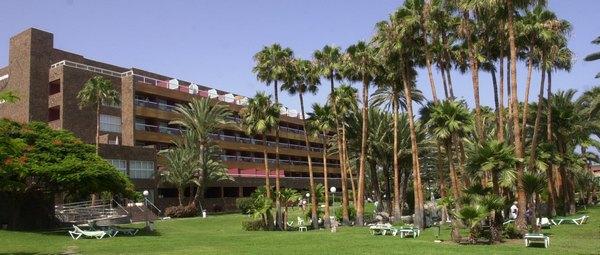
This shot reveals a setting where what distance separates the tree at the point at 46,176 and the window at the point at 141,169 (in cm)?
2084

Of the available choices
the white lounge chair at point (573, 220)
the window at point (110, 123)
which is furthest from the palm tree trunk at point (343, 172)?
the window at point (110, 123)

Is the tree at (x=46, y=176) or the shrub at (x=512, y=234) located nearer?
the shrub at (x=512, y=234)

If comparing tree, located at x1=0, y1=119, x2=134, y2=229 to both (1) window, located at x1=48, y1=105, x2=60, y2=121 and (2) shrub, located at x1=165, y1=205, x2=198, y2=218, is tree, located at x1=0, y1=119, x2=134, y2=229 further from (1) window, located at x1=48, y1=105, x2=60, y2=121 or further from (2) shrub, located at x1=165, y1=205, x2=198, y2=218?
(1) window, located at x1=48, y1=105, x2=60, y2=121

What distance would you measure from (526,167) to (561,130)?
1453 centimetres

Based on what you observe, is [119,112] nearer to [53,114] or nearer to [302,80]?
[53,114]

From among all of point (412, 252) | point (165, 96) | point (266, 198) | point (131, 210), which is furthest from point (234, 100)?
point (412, 252)

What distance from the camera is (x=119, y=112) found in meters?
70.3

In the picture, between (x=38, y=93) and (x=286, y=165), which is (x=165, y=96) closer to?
(x=38, y=93)

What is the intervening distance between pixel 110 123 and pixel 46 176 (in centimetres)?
3525

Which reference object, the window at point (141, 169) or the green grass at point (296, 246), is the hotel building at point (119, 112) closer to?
the window at point (141, 169)

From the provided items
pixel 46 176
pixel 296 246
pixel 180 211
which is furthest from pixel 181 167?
pixel 296 246

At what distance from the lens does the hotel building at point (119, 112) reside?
63.4 m

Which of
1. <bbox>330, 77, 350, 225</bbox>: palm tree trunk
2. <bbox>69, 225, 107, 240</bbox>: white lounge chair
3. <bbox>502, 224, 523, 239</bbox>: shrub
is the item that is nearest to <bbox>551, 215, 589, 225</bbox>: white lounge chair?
<bbox>502, 224, 523, 239</bbox>: shrub

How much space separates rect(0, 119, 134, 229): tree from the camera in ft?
112
